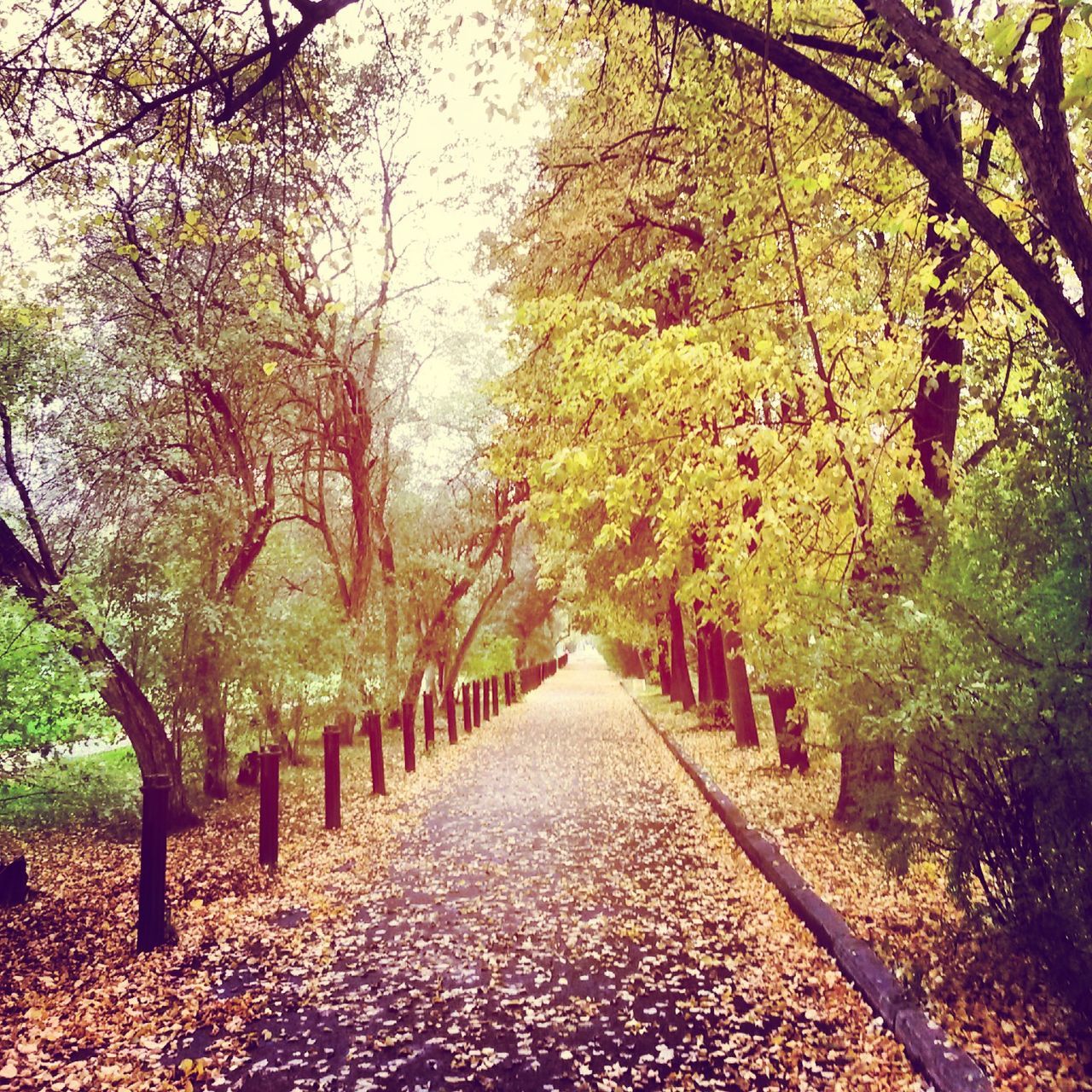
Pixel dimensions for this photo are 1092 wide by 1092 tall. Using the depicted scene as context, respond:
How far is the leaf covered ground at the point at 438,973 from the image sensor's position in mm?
4121

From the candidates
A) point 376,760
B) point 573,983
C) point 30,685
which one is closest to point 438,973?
point 573,983

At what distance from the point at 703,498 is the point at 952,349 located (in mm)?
2431

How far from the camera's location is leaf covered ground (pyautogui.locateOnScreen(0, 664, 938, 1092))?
412 centimetres

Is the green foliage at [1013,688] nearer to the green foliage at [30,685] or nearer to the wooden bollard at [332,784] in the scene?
the green foliage at [30,685]

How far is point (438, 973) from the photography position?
539 cm

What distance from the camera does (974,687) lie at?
13.5ft

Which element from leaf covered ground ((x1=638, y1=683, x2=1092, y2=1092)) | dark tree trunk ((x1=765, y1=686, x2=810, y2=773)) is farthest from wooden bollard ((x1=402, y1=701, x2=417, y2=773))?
leaf covered ground ((x1=638, y1=683, x2=1092, y2=1092))

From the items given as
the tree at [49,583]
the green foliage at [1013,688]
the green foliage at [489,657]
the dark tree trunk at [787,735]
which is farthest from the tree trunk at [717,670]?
the green foliage at [1013,688]

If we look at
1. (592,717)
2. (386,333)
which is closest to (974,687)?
(386,333)

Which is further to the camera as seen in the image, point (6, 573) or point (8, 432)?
point (8, 432)

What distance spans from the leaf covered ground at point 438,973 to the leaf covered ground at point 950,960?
36cm

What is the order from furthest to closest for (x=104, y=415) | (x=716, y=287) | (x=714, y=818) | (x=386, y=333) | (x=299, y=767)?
(x=386, y=333) < (x=299, y=767) < (x=104, y=415) < (x=714, y=818) < (x=716, y=287)

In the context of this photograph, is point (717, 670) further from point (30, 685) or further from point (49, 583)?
point (30, 685)

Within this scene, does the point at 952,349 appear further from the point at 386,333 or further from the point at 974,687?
the point at 386,333
